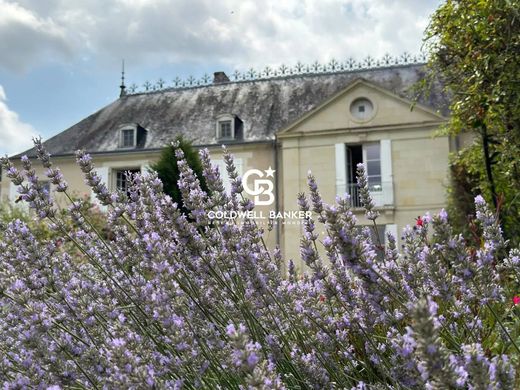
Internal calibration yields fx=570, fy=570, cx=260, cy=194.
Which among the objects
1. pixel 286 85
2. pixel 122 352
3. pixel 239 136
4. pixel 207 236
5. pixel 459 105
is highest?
pixel 286 85

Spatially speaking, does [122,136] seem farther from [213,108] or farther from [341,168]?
[341,168]

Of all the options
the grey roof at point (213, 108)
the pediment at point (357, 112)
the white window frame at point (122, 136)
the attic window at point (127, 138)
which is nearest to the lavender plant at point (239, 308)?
the pediment at point (357, 112)

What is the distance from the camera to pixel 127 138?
733 inches

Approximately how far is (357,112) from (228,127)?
13.5 ft

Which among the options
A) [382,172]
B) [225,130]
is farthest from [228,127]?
[382,172]

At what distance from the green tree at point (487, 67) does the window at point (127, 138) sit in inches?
484

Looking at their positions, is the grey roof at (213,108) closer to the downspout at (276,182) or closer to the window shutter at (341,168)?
the downspout at (276,182)

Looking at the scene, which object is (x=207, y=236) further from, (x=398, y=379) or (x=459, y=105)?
(x=459, y=105)

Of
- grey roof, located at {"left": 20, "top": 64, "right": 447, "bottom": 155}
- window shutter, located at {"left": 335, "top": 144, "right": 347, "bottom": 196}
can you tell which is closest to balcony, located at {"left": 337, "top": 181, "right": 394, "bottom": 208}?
window shutter, located at {"left": 335, "top": 144, "right": 347, "bottom": 196}

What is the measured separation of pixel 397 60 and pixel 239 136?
5844mm

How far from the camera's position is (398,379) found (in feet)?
4.72

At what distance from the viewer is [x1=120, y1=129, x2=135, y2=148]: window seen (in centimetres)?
1844

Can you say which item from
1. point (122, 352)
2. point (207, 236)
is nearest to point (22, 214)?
point (207, 236)

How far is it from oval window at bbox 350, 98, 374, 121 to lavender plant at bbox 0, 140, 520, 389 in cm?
1340
